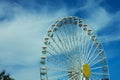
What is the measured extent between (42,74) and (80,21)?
13.5m

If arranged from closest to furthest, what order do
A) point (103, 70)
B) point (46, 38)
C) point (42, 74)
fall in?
1. point (42, 74)
2. point (46, 38)
3. point (103, 70)

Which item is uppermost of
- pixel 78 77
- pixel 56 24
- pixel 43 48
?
pixel 56 24

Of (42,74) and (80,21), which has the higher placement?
(80,21)

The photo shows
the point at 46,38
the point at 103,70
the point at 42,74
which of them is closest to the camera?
the point at 42,74

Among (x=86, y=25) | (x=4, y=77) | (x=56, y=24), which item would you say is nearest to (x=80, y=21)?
(x=86, y=25)

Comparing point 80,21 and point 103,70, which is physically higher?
point 80,21

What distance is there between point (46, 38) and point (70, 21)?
573 centimetres

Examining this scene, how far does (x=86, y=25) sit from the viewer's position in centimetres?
6488

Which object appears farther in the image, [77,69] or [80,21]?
[80,21]

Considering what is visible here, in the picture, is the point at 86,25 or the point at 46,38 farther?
the point at 86,25

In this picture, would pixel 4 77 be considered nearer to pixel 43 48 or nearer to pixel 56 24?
pixel 43 48

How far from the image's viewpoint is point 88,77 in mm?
59594

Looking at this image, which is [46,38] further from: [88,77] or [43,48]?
[88,77]

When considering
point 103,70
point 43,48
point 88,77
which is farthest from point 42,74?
point 103,70
